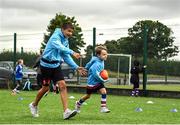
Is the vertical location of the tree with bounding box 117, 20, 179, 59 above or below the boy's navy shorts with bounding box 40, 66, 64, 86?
above

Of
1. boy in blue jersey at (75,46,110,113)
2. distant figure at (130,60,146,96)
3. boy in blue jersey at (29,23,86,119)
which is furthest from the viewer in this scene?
distant figure at (130,60,146,96)

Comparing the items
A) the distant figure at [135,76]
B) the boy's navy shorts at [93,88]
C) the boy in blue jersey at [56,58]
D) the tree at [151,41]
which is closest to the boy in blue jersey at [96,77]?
the boy's navy shorts at [93,88]

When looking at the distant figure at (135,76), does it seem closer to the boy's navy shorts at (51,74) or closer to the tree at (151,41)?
the tree at (151,41)

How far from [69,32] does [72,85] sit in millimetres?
14428

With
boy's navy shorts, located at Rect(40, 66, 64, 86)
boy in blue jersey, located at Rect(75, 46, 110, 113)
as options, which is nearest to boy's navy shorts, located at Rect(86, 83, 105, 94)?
boy in blue jersey, located at Rect(75, 46, 110, 113)

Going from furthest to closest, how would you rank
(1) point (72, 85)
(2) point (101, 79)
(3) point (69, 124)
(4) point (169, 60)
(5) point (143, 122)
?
(1) point (72, 85), (4) point (169, 60), (2) point (101, 79), (5) point (143, 122), (3) point (69, 124)

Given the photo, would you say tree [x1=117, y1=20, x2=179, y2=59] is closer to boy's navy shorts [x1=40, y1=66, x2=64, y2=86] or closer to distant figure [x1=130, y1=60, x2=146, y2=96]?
distant figure [x1=130, y1=60, x2=146, y2=96]

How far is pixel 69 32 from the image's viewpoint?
33.8ft

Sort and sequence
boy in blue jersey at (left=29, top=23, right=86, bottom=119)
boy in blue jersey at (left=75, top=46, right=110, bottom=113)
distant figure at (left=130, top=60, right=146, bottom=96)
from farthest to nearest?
distant figure at (left=130, top=60, right=146, bottom=96) → boy in blue jersey at (left=75, top=46, right=110, bottom=113) → boy in blue jersey at (left=29, top=23, right=86, bottom=119)

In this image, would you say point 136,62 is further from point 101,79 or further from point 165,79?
point 101,79

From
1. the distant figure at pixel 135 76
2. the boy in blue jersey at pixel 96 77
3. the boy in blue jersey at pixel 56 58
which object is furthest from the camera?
the distant figure at pixel 135 76

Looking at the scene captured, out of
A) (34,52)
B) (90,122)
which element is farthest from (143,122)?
(34,52)

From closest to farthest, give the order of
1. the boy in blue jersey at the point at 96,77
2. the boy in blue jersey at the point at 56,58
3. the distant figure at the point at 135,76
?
the boy in blue jersey at the point at 56,58, the boy in blue jersey at the point at 96,77, the distant figure at the point at 135,76

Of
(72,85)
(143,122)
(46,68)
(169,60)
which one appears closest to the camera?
(143,122)
